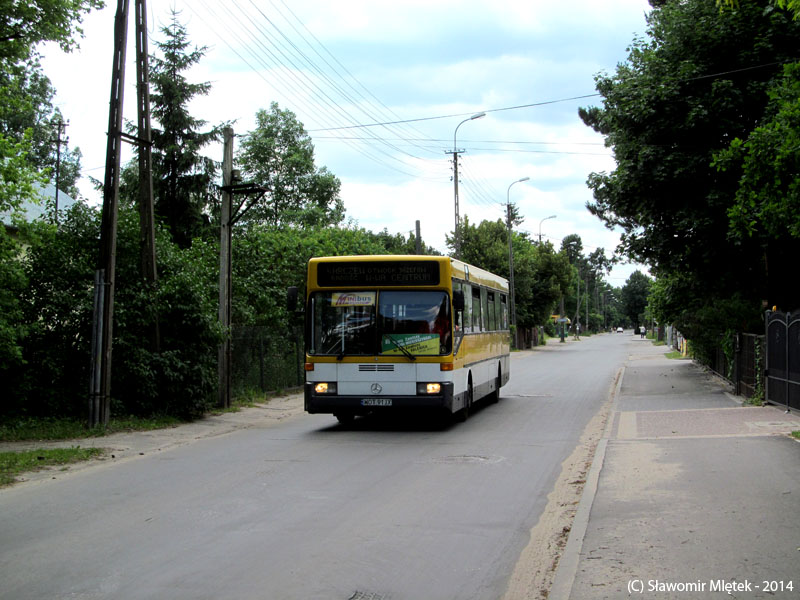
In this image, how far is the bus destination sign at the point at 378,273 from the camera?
13969mm

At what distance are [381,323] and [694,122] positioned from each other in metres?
9.76

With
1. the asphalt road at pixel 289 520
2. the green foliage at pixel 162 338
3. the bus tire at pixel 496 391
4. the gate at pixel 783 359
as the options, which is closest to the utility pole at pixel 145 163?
the green foliage at pixel 162 338

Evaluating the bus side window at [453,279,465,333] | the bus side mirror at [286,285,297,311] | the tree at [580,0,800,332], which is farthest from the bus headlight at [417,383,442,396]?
the tree at [580,0,800,332]

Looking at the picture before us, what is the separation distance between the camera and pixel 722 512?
730cm

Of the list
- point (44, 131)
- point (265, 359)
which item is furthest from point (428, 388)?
point (44, 131)

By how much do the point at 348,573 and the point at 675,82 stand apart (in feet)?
54.4

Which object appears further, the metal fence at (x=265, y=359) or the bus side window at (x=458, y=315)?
the metal fence at (x=265, y=359)

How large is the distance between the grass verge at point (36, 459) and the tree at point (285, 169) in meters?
47.5

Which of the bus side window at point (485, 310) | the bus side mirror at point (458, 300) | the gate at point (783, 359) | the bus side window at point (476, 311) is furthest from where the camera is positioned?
the bus side window at point (485, 310)

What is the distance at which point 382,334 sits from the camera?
13922mm

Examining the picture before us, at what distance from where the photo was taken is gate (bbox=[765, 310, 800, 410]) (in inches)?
589

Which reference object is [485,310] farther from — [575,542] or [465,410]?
[575,542]

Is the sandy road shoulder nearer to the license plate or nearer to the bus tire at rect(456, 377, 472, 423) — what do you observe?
the license plate

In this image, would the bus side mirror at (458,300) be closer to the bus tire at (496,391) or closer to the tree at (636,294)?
the bus tire at (496,391)
